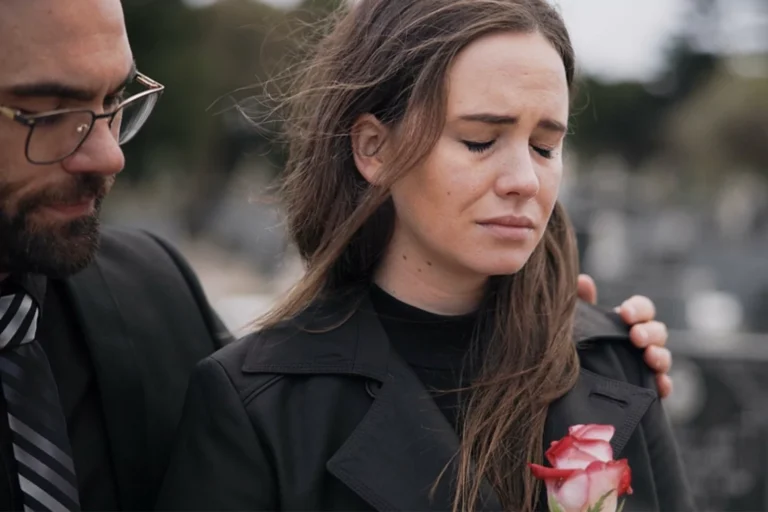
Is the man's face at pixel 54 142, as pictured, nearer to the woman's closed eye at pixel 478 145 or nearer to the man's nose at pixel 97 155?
the man's nose at pixel 97 155

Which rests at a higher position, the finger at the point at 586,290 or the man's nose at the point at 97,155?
the finger at the point at 586,290

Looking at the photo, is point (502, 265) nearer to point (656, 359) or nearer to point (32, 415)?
point (656, 359)

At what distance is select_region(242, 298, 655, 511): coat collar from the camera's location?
106 inches

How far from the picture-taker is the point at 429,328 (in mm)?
2973

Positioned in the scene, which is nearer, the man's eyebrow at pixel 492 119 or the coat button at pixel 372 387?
the man's eyebrow at pixel 492 119

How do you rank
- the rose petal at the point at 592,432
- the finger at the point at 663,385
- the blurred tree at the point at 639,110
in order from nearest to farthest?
the rose petal at the point at 592,432
the finger at the point at 663,385
the blurred tree at the point at 639,110

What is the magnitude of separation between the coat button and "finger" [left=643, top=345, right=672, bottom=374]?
0.73m

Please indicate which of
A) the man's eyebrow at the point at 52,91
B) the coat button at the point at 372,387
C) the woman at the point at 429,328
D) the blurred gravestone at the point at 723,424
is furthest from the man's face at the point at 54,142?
the blurred gravestone at the point at 723,424

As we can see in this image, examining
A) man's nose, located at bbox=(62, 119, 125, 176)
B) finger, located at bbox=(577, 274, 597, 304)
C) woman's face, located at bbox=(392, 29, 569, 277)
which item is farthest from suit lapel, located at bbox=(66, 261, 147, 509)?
finger, located at bbox=(577, 274, 597, 304)

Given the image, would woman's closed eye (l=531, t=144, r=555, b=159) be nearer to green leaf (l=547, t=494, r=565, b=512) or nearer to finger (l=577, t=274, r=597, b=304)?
finger (l=577, t=274, r=597, b=304)

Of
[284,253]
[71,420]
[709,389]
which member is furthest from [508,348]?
[709,389]

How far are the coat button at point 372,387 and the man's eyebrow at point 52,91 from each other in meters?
0.95

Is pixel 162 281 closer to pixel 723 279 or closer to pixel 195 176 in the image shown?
pixel 723 279

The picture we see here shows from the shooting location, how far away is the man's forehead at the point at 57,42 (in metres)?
2.54
